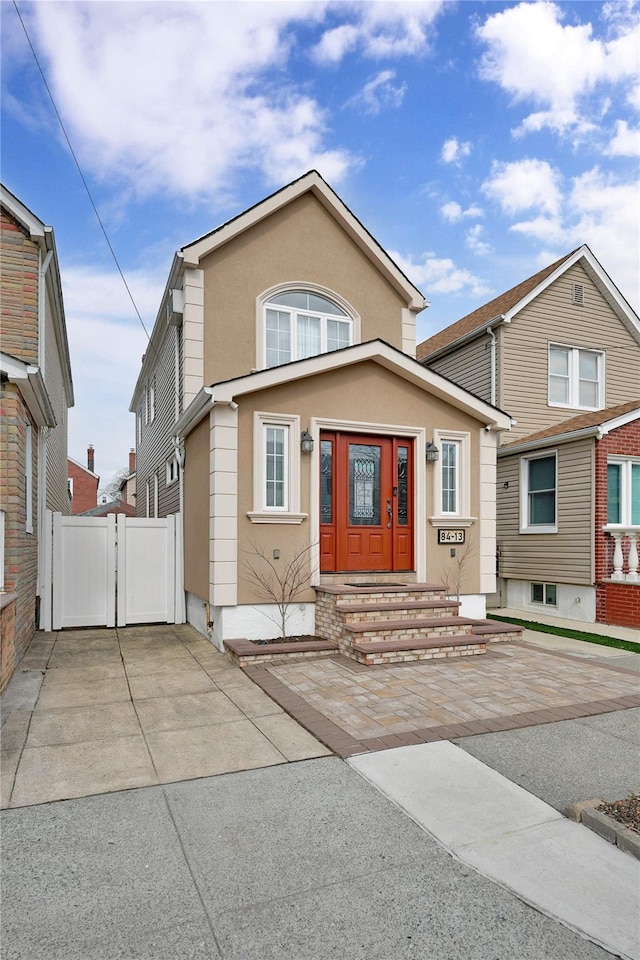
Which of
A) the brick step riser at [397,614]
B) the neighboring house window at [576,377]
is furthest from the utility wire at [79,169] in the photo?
the neighboring house window at [576,377]

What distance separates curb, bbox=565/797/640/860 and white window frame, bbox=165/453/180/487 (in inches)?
344

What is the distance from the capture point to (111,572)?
9734 millimetres

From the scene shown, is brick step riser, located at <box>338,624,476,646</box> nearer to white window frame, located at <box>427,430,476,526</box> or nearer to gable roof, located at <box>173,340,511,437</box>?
white window frame, located at <box>427,430,476,526</box>

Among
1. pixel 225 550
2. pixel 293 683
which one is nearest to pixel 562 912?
pixel 293 683

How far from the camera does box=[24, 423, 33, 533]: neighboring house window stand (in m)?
7.95

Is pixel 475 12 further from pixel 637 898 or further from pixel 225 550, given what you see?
pixel 637 898

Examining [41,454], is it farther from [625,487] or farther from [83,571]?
[625,487]

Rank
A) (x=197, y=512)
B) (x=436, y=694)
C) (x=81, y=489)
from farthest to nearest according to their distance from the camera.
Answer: (x=81, y=489), (x=197, y=512), (x=436, y=694)

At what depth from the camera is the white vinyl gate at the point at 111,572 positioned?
951cm

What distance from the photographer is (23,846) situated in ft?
10.2

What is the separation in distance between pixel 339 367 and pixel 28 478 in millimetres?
4707

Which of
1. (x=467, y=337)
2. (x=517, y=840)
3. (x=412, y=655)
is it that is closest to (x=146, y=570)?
(x=412, y=655)

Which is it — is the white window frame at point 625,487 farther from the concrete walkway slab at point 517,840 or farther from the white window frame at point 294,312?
the concrete walkway slab at point 517,840

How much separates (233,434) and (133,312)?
27.9 ft
